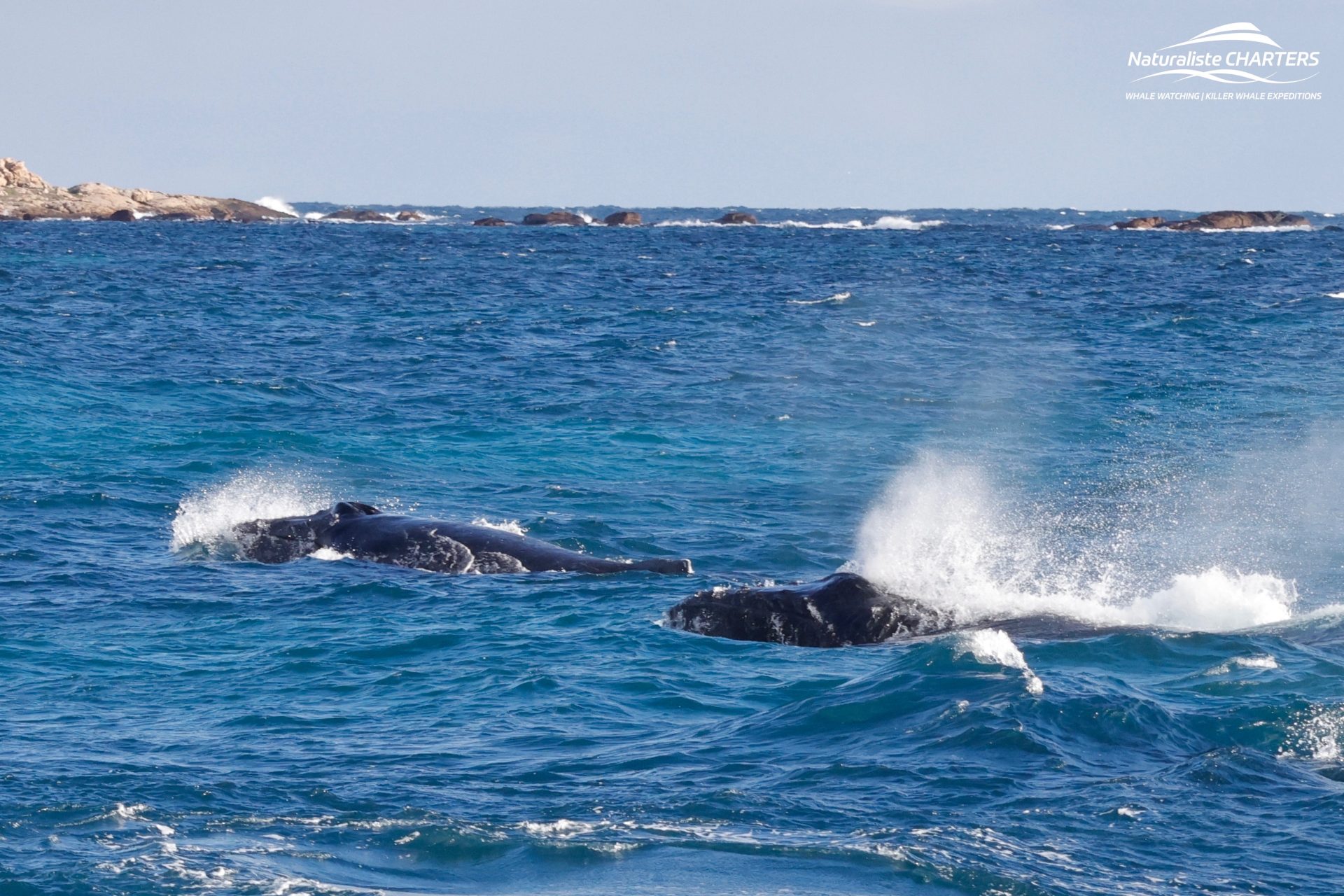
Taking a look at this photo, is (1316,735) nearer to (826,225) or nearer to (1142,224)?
(1142,224)

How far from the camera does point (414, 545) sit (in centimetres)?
1783

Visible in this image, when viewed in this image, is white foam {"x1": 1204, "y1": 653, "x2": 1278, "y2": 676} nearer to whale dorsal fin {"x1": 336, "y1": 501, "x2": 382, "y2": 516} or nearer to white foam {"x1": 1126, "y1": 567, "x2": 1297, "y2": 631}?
white foam {"x1": 1126, "y1": 567, "x2": 1297, "y2": 631}

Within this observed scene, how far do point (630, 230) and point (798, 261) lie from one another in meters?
43.0

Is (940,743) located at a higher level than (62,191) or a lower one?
lower

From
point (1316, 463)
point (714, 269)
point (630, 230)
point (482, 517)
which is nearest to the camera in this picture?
point (482, 517)

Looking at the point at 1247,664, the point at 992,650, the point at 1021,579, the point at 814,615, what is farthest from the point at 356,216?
the point at 1247,664

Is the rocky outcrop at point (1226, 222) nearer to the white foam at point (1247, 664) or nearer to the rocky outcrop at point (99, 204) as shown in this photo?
the rocky outcrop at point (99, 204)

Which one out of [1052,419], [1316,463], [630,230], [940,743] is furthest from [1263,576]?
[630,230]

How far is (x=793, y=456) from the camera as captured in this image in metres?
26.5

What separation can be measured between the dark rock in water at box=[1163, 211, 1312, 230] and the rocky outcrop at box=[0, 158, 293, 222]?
262 ft

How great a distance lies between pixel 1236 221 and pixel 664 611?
119 m

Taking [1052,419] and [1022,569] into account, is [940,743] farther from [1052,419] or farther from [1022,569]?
[1052,419]

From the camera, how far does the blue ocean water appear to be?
9172 mm

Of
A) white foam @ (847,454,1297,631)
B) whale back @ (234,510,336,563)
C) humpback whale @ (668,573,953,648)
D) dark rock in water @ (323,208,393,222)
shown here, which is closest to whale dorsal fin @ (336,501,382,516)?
whale back @ (234,510,336,563)
